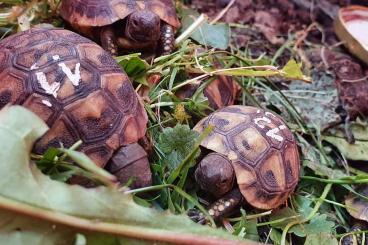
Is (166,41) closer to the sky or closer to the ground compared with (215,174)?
closer to the sky

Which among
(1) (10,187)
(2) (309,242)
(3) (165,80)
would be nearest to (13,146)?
(1) (10,187)

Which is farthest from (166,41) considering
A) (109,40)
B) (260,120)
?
(260,120)

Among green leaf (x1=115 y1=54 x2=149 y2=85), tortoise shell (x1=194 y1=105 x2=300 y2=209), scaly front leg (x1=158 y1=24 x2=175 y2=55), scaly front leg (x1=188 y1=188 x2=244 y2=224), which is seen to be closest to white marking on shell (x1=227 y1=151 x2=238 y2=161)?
tortoise shell (x1=194 y1=105 x2=300 y2=209)

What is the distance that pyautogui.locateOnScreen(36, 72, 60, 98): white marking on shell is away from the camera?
1.74 metres

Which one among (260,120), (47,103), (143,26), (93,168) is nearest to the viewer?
(93,168)

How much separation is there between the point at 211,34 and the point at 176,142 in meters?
0.75

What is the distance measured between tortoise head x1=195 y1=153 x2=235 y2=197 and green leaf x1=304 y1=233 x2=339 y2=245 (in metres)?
0.31

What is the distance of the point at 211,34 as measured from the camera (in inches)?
101

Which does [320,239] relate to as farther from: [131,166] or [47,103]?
[47,103]

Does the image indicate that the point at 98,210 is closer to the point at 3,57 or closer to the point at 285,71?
the point at 3,57

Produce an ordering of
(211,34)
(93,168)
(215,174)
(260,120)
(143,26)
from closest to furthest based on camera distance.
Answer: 1. (93,168)
2. (215,174)
3. (260,120)
4. (143,26)
5. (211,34)

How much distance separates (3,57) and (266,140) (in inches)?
35.8

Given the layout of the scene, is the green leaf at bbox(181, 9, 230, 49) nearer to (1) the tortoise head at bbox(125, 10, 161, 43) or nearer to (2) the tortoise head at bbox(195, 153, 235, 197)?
(1) the tortoise head at bbox(125, 10, 161, 43)

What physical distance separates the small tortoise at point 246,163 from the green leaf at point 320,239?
6.2 inches
